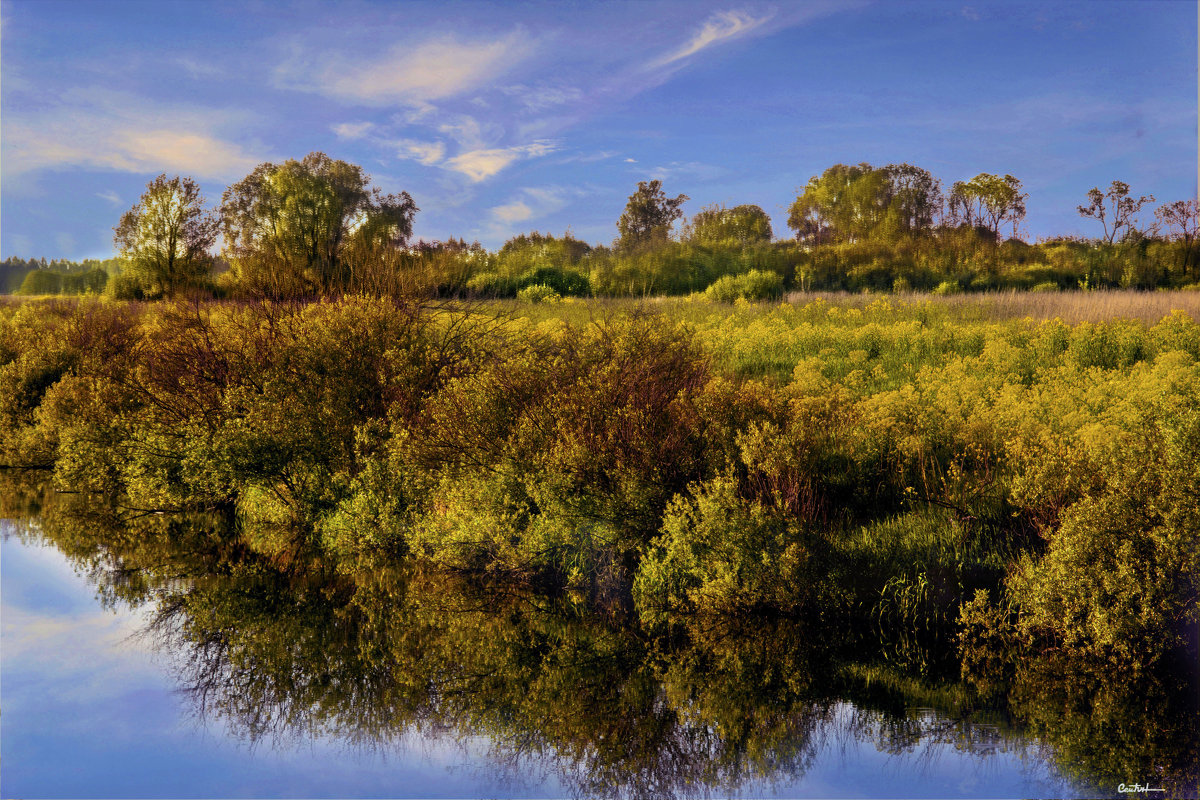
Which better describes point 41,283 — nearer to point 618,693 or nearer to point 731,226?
point 731,226

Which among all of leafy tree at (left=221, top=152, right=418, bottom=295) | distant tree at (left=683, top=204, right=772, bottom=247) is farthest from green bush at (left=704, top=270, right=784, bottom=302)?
leafy tree at (left=221, top=152, right=418, bottom=295)

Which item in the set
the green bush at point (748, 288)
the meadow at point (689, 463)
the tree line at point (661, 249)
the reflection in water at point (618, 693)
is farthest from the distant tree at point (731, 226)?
the reflection in water at point (618, 693)

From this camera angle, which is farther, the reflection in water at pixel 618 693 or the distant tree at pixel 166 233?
the distant tree at pixel 166 233

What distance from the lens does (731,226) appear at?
3806cm

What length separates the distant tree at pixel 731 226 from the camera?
118ft

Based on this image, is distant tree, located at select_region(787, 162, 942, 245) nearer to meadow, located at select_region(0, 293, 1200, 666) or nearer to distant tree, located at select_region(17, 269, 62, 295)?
meadow, located at select_region(0, 293, 1200, 666)

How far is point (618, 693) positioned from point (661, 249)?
26714 millimetres

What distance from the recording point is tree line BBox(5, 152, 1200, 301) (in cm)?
2319

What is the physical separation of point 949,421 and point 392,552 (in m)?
7.78

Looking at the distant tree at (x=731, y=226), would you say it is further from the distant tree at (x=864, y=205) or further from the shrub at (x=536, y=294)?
the shrub at (x=536, y=294)

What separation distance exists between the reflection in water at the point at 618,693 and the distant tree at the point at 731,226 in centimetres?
2730

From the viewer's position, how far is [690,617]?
9531mm

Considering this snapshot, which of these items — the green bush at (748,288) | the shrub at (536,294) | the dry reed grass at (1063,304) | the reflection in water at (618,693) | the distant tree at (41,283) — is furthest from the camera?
the distant tree at (41,283)

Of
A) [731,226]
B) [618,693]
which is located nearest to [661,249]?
[731,226]
